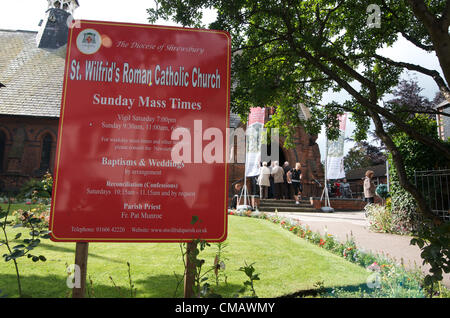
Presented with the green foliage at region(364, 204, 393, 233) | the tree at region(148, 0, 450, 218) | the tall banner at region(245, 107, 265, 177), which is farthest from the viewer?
the tall banner at region(245, 107, 265, 177)

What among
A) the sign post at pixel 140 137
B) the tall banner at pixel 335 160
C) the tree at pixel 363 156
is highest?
the tree at pixel 363 156

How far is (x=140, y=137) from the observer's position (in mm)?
3000


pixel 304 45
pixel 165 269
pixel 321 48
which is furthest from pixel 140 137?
pixel 304 45

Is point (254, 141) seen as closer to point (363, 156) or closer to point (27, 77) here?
point (27, 77)

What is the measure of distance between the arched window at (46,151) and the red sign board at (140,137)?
69.7 feet

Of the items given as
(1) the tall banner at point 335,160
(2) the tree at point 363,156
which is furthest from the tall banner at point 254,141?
(2) the tree at point 363,156

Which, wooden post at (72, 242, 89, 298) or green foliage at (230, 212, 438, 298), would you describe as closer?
wooden post at (72, 242, 89, 298)

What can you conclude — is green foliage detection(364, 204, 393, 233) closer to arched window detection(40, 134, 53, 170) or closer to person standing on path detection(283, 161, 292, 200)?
person standing on path detection(283, 161, 292, 200)

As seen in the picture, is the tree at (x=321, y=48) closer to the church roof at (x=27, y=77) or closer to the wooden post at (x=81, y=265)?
the wooden post at (x=81, y=265)

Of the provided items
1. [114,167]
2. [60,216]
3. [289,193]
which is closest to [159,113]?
[114,167]

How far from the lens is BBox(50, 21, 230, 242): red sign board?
9.56ft

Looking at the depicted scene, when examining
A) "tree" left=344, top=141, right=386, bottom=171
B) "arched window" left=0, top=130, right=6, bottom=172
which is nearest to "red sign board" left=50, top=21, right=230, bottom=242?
"arched window" left=0, top=130, right=6, bottom=172

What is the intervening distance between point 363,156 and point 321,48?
45.9 meters

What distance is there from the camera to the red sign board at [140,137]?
115 inches
